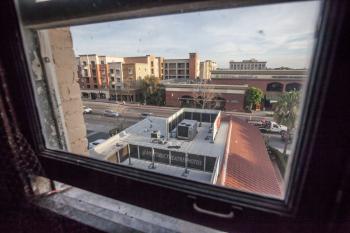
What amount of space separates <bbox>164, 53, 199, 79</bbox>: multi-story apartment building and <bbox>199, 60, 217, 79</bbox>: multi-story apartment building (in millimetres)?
15

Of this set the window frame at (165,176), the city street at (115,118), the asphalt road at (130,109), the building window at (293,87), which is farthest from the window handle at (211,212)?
the asphalt road at (130,109)

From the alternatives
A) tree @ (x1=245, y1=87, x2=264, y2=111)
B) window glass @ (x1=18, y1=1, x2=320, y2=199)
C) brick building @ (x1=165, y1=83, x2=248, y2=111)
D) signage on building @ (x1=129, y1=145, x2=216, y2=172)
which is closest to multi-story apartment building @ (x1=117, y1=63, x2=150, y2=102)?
window glass @ (x1=18, y1=1, x2=320, y2=199)

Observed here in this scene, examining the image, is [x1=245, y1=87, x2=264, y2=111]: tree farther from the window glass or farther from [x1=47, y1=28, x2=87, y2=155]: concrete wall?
[x1=47, y1=28, x2=87, y2=155]: concrete wall

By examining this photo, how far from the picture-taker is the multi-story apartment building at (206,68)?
622mm

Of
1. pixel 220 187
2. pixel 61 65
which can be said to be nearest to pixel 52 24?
pixel 61 65

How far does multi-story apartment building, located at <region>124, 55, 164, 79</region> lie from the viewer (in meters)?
0.66

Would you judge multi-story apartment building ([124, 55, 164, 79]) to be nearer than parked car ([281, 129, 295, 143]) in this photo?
No

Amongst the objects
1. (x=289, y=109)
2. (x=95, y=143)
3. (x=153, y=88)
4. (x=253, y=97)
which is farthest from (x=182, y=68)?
(x=95, y=143)

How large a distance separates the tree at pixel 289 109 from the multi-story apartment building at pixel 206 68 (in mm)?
219

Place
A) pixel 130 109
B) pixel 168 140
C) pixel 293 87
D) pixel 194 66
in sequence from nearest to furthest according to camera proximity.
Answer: pixel 293 87 < pixel 194 66 < pixel 130 109 < pixel 168 140

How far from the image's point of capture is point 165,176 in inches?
20.0

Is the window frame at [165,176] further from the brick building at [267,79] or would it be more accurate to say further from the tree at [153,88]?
the tree at [153,88]

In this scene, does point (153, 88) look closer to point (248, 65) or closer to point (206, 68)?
point (206, 68)

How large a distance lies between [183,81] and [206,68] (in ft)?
0.55
